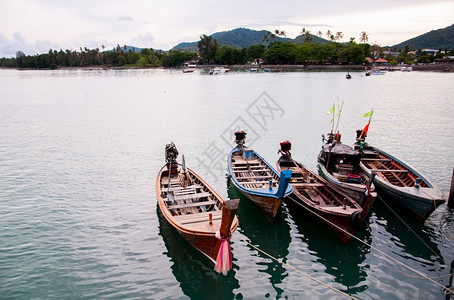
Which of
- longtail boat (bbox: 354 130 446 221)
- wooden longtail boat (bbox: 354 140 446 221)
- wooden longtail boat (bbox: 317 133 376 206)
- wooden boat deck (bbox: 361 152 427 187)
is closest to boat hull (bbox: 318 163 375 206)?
wooden longtail boat (bbox: 317 133 376 206)

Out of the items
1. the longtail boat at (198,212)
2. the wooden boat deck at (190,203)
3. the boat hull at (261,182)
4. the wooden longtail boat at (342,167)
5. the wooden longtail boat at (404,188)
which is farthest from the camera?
the wooden longtail boat at (342,167)

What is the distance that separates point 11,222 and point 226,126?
939 inches

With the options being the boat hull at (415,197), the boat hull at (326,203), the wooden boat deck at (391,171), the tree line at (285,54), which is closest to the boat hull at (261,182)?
the boat hull at (326,203)

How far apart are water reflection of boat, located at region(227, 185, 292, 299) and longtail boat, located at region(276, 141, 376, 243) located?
1463 millimetres

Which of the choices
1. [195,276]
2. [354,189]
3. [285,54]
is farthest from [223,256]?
[285,54]

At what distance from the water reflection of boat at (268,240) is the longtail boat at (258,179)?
2.29 ft

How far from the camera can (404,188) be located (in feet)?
43.9

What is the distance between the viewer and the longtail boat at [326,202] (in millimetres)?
11258

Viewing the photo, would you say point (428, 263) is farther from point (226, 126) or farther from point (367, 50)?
point (367, 50)

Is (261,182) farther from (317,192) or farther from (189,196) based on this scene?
(189,196)

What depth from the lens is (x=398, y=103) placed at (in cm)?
4881

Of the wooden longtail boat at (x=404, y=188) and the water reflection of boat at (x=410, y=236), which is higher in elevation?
the wooden longtail boat at (x=404, y=188)

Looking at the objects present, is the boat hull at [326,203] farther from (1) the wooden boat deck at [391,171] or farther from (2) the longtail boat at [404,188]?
(1) the wooden boat deck at [391,171]

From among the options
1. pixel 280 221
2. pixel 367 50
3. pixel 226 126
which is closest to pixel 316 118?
pixel 226 126
